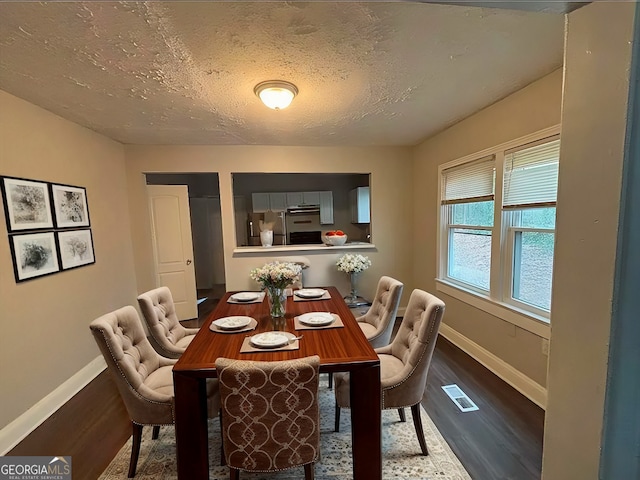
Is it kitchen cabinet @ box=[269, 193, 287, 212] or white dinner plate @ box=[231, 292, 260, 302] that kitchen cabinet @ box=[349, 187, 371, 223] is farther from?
white dinner plate @ box=[231, 292, 260, 302]

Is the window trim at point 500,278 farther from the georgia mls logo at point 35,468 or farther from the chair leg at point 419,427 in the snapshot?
the georgia mls logo at point 35,468

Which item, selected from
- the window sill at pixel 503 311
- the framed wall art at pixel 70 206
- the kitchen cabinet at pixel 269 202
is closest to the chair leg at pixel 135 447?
the framed wall art at pixel 70 206

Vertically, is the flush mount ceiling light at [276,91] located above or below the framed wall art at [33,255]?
above

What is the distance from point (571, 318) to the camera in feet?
2.48

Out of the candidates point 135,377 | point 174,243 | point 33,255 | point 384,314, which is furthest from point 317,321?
point 174,243

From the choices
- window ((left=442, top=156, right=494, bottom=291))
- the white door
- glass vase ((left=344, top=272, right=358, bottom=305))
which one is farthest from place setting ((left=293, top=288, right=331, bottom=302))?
the white door

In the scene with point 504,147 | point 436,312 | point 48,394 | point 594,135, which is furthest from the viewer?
point 504,147

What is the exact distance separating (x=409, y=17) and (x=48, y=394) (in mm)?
3491

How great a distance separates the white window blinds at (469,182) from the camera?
2.68m

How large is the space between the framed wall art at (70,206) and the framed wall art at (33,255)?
0.62 feet

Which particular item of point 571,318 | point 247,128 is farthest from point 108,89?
point 571,318

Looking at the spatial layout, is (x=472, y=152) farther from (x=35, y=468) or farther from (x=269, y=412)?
(x=35, y=468)

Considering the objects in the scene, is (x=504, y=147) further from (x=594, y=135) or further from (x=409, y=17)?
(x=594, y=135)

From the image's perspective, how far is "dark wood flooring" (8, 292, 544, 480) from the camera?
1.70m
